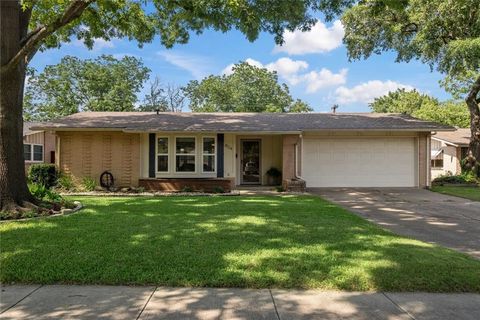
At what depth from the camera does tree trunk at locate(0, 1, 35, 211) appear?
8.77 m

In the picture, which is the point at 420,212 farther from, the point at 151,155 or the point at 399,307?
the point at 151,155

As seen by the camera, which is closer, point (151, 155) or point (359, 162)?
point (151, 155)

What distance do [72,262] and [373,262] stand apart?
408cm

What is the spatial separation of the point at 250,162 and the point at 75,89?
31269mm

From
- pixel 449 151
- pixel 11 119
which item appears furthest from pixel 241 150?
pixel 449 151

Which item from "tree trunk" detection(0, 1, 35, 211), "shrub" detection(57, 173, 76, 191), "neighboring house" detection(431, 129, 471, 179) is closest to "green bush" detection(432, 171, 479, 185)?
"neighboring house" detection(431, 129, 471, 179)

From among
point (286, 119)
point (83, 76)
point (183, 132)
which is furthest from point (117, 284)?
point (83, 76)

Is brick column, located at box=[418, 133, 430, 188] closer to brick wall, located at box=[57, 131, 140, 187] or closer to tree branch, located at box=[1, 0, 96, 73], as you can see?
brick wall, located at box=[57, 131, 140, 187]

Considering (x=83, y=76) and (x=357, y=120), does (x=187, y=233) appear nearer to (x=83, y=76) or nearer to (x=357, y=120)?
(x=357, y=120)

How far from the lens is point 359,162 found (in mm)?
17266

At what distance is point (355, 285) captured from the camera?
4461 mm

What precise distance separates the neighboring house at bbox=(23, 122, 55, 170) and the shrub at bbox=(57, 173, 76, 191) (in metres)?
10.5

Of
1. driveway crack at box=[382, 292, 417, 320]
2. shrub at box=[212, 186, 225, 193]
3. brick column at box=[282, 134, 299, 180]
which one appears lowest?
driveway crack at box=[382, 292, 417, 320]

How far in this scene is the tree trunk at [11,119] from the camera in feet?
28.8
